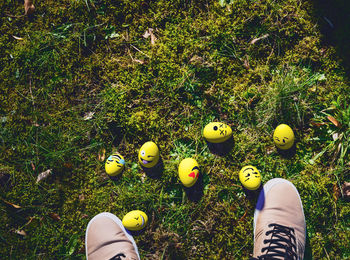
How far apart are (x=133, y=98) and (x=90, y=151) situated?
0.87 meters

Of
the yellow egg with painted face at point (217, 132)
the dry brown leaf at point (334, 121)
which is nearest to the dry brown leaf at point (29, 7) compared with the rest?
the yellow egg with painted face at point (217, 132)

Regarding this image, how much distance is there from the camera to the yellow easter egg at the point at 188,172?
2.68 metres

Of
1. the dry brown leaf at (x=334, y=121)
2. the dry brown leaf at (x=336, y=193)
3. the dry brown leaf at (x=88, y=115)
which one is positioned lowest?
the dry brown leaf at (x=336, y=193)

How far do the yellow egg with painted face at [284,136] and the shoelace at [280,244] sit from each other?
0.99 metres

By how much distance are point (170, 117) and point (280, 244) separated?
203cm

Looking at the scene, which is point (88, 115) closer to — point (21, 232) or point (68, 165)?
point (68, 165)

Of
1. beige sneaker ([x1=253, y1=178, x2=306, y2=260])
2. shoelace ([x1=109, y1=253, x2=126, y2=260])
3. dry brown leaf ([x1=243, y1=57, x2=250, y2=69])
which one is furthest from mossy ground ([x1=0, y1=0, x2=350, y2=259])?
shoelace ([x1=109, y1=253, x2=126, y2=260])

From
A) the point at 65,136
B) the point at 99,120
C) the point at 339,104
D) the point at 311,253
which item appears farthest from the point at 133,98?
the point at 311,253

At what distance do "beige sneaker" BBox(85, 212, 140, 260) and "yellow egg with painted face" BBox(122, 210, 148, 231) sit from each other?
0.17m

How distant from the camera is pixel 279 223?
9.46 ft

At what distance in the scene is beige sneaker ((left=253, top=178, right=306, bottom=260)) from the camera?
2.80 meters

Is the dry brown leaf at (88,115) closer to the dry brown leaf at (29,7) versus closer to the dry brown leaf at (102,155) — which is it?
the dry brown leaf at (102,155)

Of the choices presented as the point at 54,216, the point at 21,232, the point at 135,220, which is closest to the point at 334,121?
the point at 135,220

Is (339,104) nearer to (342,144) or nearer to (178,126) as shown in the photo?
(342,144)
